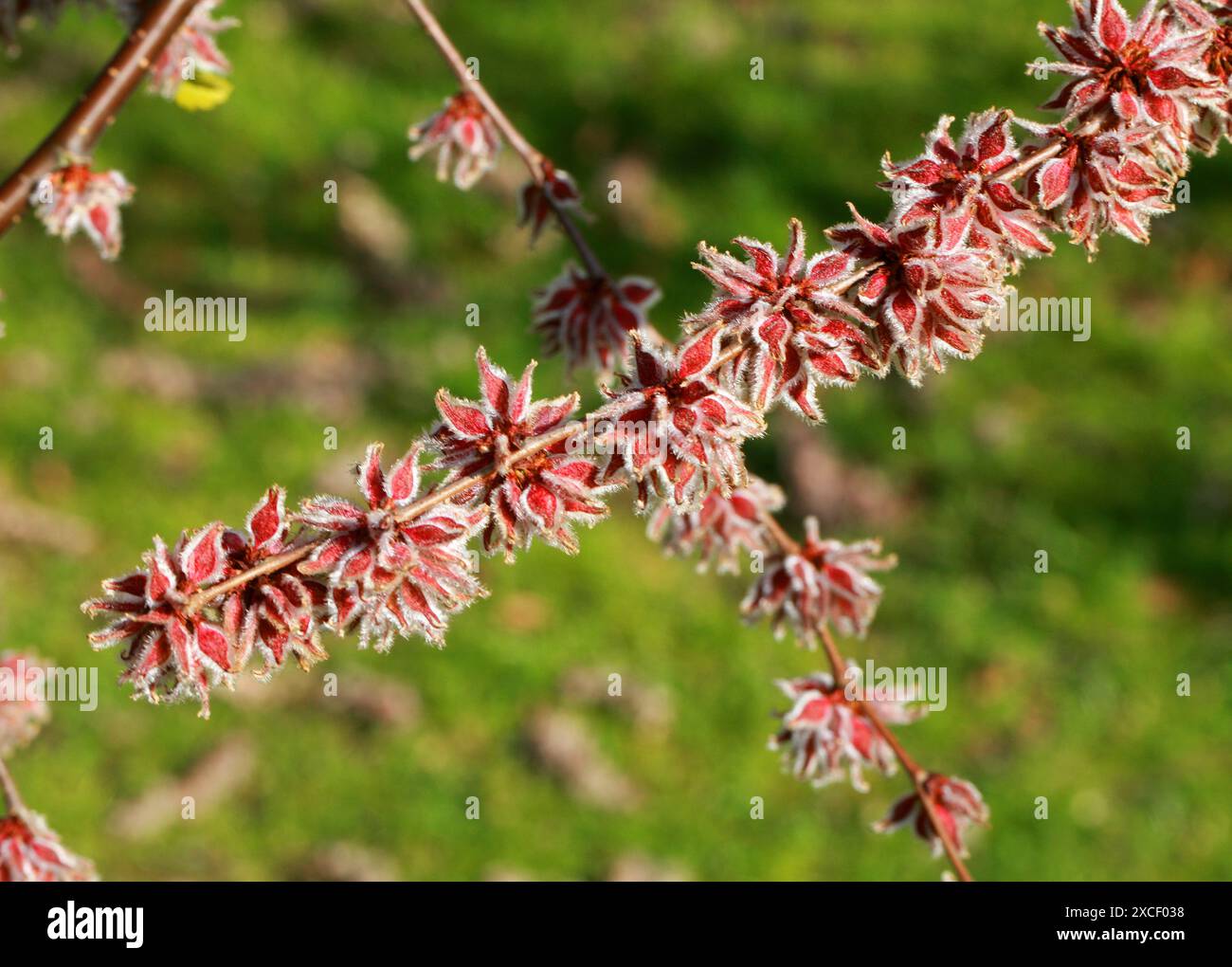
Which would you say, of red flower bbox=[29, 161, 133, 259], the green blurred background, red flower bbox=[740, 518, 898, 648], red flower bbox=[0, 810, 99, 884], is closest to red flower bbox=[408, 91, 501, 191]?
red flower bbox=[29, 161, 133, 259]

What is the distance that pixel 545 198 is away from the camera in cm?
249

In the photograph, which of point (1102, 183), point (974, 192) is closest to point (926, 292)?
point (974, 192)

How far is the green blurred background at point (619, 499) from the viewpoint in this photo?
4730mm

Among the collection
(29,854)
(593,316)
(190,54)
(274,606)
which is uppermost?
(190,54)

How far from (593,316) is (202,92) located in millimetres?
939

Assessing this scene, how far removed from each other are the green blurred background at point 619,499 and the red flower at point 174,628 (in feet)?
10.3

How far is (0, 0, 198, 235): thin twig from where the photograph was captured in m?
2.30

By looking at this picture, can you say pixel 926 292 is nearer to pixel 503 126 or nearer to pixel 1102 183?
pixel 1102 183

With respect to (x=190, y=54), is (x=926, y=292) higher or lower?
lower

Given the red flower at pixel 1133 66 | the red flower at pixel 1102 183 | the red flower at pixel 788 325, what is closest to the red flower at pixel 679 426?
the red flower at pixel 788 325

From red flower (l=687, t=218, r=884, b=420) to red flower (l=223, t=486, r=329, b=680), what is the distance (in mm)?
600

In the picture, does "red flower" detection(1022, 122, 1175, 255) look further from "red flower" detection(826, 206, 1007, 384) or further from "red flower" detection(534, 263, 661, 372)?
"red flower" detection(534, 263, 661, 372)

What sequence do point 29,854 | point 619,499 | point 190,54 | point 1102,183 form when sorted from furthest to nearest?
point 619,499 → point 190,54 → point 29,854 → point 1102,183
